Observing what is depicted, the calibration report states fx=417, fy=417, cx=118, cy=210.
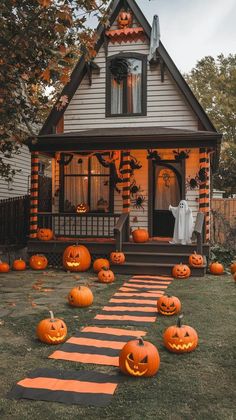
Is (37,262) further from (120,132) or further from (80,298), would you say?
(80,298)

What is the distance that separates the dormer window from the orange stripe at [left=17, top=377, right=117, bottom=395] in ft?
36.3

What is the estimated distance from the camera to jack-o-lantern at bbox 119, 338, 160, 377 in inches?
175

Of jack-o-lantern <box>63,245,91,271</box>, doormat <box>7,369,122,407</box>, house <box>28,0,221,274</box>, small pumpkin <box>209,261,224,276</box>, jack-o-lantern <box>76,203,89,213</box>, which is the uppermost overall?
house <box>28,0,221,274</box>

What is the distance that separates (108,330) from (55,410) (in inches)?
98.6

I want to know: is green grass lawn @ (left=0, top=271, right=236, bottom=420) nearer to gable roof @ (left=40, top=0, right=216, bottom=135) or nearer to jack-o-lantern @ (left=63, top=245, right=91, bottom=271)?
jack-o-lantern @ (left=63, top=245, right=91, bottom=271)

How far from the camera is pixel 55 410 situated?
3762mm

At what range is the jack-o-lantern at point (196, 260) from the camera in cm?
1099

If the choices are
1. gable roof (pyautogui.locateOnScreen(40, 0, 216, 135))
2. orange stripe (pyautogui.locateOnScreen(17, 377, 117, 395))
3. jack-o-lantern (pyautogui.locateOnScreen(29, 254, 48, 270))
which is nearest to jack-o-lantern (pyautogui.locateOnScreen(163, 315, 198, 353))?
orange stripe (pyautogui.locateOnScreen(17, 377, 117, 395))

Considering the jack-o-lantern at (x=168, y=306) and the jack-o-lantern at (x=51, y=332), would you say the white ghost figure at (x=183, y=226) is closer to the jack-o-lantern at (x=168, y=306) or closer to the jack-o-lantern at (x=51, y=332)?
the jack-o-lantern at (x=168, y=306)

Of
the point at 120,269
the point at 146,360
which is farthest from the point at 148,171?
the point at 146,360

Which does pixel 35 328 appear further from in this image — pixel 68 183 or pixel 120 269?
Answer: pixel 68 183

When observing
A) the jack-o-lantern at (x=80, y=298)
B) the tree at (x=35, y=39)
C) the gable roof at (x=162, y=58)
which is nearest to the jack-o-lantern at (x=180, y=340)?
the jack-o-lantern at (x=80, y=298)

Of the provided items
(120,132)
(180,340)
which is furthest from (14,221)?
(180,340)

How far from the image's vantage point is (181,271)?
418 inches
